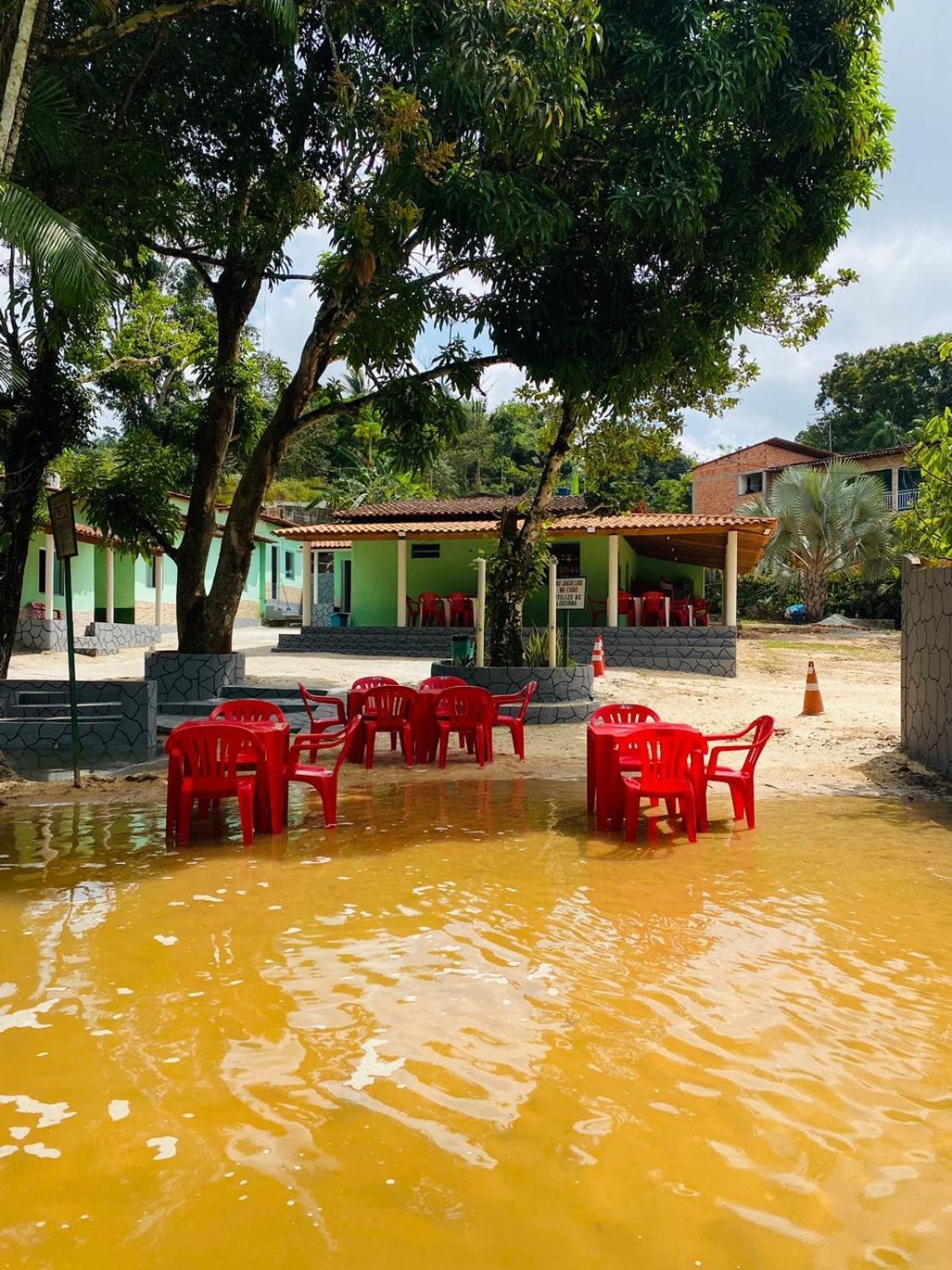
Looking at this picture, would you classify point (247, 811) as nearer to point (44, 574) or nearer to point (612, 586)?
point (612, 586)

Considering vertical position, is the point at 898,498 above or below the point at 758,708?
above

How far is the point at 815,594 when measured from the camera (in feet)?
115

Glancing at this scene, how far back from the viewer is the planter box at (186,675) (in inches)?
556

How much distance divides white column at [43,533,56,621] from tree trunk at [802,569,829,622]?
83.2ft

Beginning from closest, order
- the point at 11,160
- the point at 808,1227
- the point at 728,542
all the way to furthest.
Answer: the point at 808,1227
the point at 11,160
the point at 728,542

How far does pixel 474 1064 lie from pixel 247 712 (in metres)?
5.03

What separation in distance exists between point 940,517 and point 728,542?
1311 centimetres

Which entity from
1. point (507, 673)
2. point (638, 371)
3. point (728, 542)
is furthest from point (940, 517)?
point (728, 542)

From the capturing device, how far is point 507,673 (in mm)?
14359

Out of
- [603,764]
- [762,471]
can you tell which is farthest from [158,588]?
[762,471]

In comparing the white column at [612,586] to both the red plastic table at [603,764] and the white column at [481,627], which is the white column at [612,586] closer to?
the white column at [481,627]

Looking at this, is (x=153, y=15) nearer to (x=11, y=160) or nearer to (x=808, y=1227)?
(x=11, y=160)

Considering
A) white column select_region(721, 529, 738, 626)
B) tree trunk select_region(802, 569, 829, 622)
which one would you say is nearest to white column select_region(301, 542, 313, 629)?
white column select_region(721, 529, 738, 626)

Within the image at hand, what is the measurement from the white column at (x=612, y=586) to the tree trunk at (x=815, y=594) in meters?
14.2
